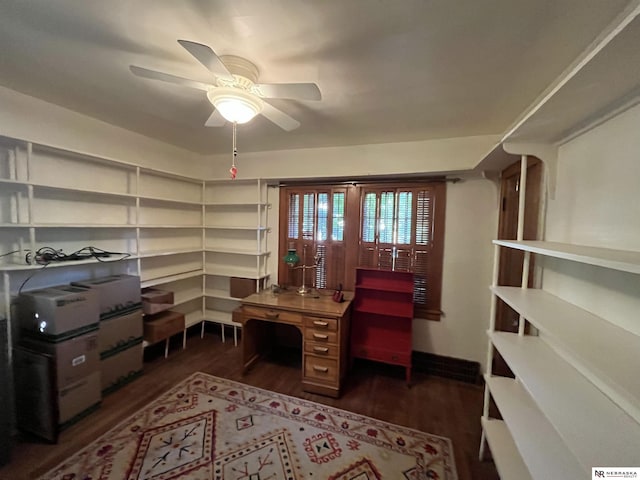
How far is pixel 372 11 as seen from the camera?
107 cm

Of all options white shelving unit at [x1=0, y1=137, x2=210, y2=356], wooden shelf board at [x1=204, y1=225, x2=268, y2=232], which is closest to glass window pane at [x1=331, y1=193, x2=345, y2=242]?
wooden shelf board at [x1=204, y1=225, x2=268, y2=232]

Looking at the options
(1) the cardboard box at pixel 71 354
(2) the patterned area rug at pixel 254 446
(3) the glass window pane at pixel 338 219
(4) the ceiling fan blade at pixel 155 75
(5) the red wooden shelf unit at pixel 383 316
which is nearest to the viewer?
(4) the ceiling fan blade at pixel 155 75

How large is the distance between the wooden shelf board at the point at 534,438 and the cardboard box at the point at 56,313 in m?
2.83

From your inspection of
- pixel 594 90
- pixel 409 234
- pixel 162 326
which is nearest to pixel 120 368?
pixel 162 326

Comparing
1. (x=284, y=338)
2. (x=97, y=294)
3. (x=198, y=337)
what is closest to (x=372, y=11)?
(x=97, y=294)

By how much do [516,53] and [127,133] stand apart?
10.9 ft

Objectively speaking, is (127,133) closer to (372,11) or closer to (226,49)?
(226,49)

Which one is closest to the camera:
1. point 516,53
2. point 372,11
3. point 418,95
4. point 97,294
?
point 372,11

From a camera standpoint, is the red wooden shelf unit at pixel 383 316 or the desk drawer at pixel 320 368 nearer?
the desk drawer at pixel 320 368

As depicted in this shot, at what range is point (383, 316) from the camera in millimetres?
2779

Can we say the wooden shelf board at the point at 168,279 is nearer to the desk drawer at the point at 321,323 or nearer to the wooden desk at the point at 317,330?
the wooden desk at the point at 317,330

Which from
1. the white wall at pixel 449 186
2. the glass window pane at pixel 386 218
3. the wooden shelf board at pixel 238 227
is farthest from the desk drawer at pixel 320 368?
the wooden shelf board at pixel 238 227

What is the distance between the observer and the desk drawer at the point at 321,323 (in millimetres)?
2307

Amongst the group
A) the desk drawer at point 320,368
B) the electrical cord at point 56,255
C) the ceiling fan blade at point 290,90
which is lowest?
the desk drawer at point 320,368
